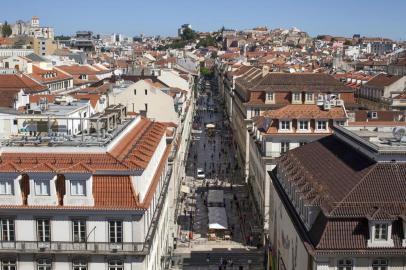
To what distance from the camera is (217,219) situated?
65312 millimetres

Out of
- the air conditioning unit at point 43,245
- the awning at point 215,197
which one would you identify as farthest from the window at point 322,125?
the air conditioning unit at point 43,245

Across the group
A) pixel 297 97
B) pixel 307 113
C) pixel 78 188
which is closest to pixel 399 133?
pixel 78 188

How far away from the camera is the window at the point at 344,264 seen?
34.7 metres

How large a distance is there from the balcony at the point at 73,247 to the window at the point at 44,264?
735 mm

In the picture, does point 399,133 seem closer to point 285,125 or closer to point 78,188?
point 78,188

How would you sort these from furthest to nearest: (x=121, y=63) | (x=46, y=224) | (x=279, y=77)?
(x=121, y=63)
(x=279, y=77)
(x=46, y=224)

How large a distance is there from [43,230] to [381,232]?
1905 centimetres

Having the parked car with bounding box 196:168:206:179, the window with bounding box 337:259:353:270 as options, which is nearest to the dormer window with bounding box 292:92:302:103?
the parked car with bounding box 196:168:206:179

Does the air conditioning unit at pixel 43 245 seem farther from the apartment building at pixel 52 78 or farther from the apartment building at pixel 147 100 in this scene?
the apartment building at pixel 52 78

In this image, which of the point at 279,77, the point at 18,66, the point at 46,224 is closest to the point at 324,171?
the point at 46,224

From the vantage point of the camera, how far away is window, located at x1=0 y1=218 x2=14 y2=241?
3722cm

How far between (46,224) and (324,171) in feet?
60.2

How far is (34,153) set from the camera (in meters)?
38.4

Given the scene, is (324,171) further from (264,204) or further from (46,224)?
(264,204)
